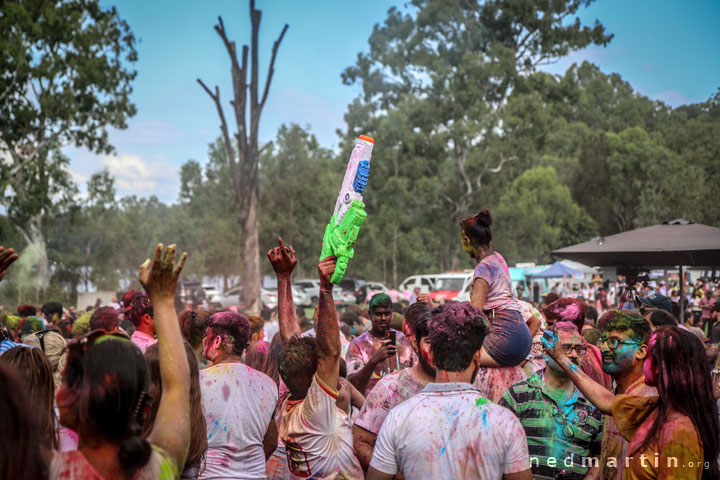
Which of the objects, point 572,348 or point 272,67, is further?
point 272,67

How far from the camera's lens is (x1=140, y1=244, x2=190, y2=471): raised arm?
7.97ft

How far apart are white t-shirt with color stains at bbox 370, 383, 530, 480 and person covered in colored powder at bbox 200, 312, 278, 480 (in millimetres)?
1183

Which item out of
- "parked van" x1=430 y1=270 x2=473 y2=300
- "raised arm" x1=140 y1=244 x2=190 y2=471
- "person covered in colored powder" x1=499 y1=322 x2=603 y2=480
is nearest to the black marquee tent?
"person covered in colored powder" x1=499 y1=322 x2=603 y2=480

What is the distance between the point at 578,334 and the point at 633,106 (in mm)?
71602

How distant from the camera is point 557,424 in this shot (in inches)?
150

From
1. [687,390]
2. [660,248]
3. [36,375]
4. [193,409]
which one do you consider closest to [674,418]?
[687,390]

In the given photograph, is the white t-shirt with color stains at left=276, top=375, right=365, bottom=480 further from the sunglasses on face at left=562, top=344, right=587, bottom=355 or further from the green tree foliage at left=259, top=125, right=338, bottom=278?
the green tree foliage at left=259, top=125, right=338, bottom=278

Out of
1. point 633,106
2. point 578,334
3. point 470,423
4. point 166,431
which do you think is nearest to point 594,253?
point 578,334

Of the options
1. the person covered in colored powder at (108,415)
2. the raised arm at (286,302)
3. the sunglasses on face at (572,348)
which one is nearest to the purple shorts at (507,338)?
the sunglasses on face at (572,348)

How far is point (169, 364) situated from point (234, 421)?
53.1 inches

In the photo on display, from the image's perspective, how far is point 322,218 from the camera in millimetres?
42594

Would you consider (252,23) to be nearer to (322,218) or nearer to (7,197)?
(7,197)

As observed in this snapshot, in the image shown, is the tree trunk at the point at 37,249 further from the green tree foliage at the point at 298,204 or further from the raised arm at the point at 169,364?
the raised arm at the point at 169,364

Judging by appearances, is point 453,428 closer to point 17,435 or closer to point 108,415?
point 108,415
